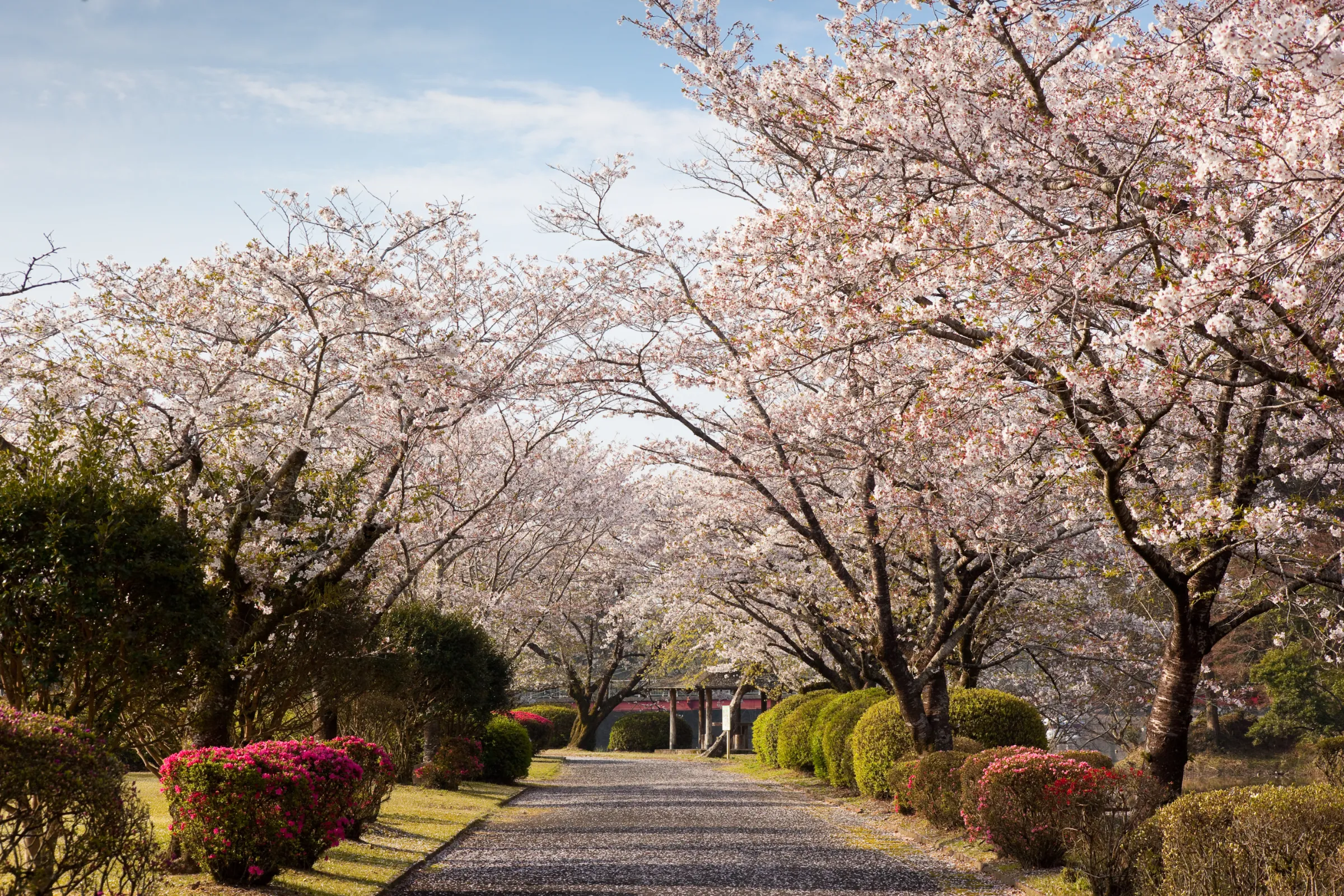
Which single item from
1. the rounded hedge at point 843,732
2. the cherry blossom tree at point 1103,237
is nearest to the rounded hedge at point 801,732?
the rounded hedge at point 843,732

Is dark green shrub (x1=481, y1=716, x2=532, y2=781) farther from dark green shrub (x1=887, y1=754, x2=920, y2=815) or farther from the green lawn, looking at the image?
dark green shrub (x1=887, y1=754, x2=920, y2=815)

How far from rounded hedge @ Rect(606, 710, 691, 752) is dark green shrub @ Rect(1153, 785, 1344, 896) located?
35.8 meters

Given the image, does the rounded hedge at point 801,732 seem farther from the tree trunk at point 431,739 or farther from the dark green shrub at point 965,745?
the tree trunk at point 431,739

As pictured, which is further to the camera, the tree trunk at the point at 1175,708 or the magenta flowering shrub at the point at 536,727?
the magenta flowering shrub at the point at 536,727

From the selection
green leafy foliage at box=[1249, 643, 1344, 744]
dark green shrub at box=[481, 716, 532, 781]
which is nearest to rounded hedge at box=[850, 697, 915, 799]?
dark green shrub at box=[481, 716, 532, 781]

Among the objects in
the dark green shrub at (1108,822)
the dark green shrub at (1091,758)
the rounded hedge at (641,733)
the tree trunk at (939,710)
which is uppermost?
the tree trunk at (939,710)

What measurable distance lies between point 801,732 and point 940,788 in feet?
37.1

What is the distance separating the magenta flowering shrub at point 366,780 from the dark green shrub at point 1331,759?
39.1 feet

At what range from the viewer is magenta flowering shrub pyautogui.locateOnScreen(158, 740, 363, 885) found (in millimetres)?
8219

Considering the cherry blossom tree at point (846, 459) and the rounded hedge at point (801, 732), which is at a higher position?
the cherry blossom tree at point (846, 459)

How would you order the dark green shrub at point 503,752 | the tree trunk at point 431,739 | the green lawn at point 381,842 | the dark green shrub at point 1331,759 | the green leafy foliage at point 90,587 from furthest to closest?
the dark green shrub at point 503,752 < the tree trunk at point 431,739 < the dark green shrub at point 1331,759 < the green lawn at point 381,842 < the green leafy foliage at point 90,587

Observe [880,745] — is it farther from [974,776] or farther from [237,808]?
[237,808]

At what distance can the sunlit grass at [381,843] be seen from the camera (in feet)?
27.8

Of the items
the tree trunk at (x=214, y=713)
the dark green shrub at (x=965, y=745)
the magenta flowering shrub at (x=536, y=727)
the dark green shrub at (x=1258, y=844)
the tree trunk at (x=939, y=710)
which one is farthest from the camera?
the magenta flowering shrub at (x=536, y=727)
